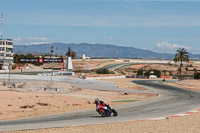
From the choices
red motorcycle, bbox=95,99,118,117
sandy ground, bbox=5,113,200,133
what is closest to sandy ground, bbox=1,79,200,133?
sandy ground, bbox=5,113,200,133

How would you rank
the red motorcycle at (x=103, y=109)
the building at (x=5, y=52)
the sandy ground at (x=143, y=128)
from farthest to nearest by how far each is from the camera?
the building at (x=5, y=52)
the red motorcycle at (x=103, y=109)
the sandy ground at (x=143, y=128)

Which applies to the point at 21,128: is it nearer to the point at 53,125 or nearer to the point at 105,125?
the point at 53,125

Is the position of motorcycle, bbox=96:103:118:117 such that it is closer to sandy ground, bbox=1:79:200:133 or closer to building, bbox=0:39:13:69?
sandy ground, bbox=1:79:200:133

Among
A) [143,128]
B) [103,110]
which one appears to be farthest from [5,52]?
[143,128]

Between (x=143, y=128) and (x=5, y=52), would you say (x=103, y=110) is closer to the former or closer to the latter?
(x=143, y=128)

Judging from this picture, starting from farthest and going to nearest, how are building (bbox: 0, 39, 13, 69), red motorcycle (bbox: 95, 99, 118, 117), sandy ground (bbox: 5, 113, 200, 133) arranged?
building (bbox: 0, 39, 13, 69) < red motorcycle (bbox: 95, 99, 118, 117) < sandy ground (bbox: 5, 113, 200, 133)

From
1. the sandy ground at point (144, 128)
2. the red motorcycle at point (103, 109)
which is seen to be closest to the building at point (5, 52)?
the red motorcycle at point (103, 109)

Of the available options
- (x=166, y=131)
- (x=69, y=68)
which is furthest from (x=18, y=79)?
(x=166, y=131)

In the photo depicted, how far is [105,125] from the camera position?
20.9 m

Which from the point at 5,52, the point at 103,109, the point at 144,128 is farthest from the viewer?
→ the point at 5,52

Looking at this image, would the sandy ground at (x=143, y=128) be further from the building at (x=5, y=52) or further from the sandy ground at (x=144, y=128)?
the building at (x=5, y=52)

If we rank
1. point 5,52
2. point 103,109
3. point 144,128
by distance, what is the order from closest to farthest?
point 144,128, point 103,109, point 5,52

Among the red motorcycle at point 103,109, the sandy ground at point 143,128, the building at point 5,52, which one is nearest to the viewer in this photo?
the sandy ground at point 143,128

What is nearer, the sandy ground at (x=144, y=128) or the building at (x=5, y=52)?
the sandy ground at (x=144, y=128)
